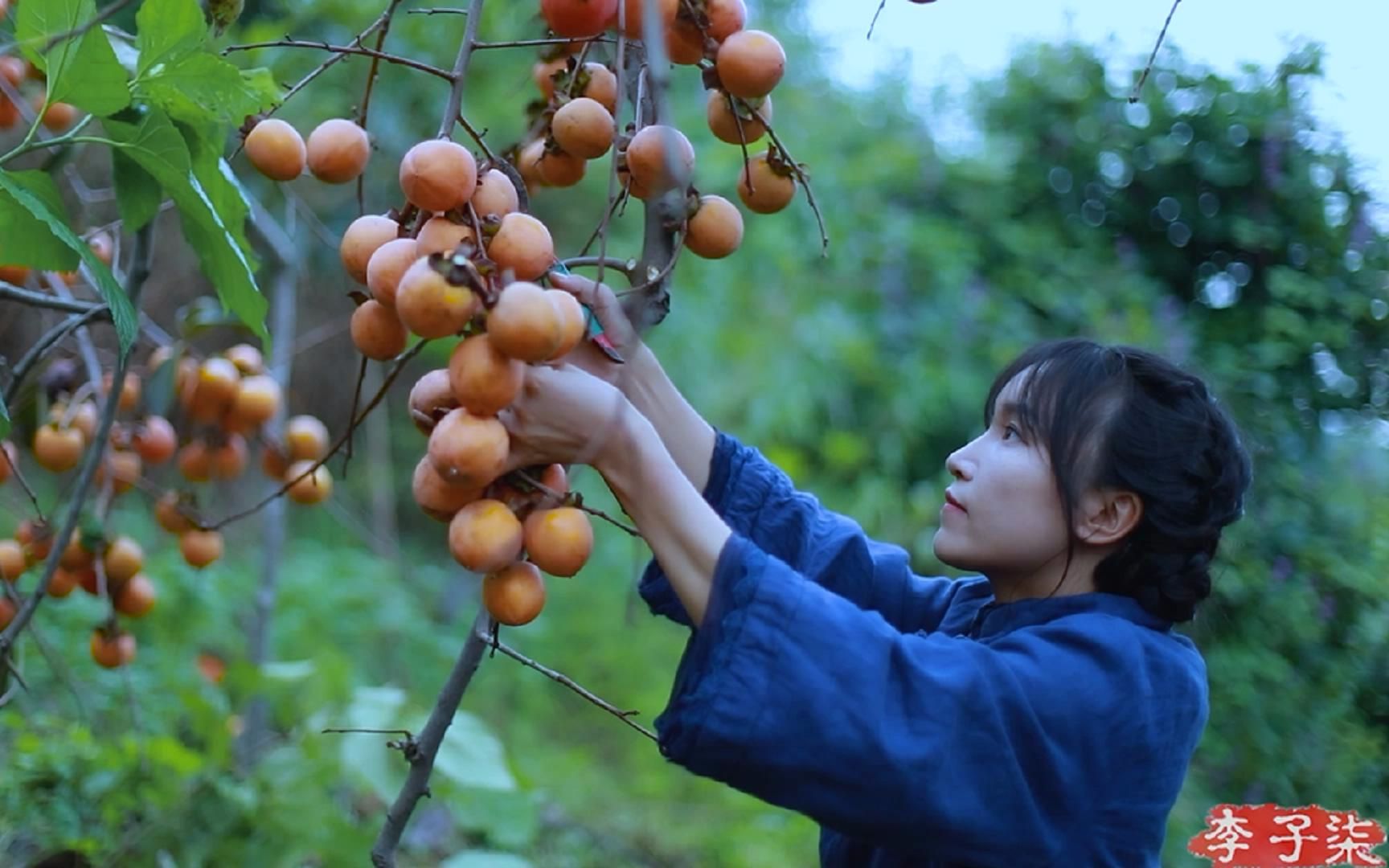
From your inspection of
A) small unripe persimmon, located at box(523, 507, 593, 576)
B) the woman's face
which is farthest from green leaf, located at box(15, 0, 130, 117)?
the woman's face

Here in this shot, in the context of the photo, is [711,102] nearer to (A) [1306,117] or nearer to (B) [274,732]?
(B) [274,732]

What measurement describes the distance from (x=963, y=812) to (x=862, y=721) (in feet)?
0.33

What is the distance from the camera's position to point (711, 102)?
0.97 metres

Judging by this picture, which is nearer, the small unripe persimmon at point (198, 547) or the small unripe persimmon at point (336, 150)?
the small unripe persimmon at point (336, 150)

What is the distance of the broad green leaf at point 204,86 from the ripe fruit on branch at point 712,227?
1.24 ft

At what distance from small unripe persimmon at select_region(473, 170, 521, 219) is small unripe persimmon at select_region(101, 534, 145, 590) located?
2.96 feet

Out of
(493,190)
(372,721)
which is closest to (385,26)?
(493,190)

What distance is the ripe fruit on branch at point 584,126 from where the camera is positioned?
0.91 metres

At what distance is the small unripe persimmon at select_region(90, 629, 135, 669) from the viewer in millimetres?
1555

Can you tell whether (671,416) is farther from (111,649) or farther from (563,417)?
(111,649)

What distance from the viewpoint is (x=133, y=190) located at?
1096mm

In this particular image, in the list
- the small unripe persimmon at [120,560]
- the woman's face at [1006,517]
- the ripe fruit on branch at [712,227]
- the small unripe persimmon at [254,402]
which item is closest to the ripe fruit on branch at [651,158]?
the ripe fruit on branch at [712,227]

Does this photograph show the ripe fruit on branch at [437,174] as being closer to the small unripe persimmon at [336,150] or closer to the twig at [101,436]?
the small unripe persimmon at [336,150]

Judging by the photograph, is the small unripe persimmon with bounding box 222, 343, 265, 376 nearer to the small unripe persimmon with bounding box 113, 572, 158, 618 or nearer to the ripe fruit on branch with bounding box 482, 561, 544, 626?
the small unripe persimmon with bounding box 113, 572, 158, 618
